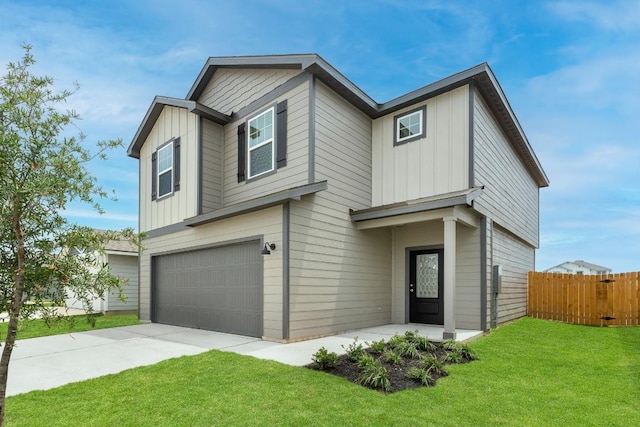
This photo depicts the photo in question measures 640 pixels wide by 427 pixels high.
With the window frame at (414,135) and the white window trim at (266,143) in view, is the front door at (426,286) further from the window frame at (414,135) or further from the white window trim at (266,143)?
the white window trim at (266,143)

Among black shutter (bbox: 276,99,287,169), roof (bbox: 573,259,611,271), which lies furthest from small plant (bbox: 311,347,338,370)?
roof (bbox: 573,259,611,271)

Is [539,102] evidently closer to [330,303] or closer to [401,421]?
[330,303]

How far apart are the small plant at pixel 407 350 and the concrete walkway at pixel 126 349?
105 centimetres

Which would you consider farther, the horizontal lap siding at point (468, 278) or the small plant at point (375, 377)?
the horizontal lap siding at point (468, 278)

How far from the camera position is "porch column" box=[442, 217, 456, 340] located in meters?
7.71

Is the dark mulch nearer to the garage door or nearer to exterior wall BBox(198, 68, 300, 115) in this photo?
the garage door

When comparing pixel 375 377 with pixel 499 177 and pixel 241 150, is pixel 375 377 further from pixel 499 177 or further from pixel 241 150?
pixel 499 177

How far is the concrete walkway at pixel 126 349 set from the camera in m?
5.79

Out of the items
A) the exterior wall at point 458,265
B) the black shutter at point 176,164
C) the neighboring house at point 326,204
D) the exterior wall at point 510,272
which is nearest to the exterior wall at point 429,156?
the neighboring house at point 326,204

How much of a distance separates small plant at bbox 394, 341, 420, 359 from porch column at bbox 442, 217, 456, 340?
4.71 feet

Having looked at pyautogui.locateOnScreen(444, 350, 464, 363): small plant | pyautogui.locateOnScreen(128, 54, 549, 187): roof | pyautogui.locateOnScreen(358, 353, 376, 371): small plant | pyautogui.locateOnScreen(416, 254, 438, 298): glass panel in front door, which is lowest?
pyautogui.locateOnScreen(444, 350, 464, 363): small plant

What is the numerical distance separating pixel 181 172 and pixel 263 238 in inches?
170

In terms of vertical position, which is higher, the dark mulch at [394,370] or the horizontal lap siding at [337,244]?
the horizontal lap siding at [337,244]

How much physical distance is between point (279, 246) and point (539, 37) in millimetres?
8512
